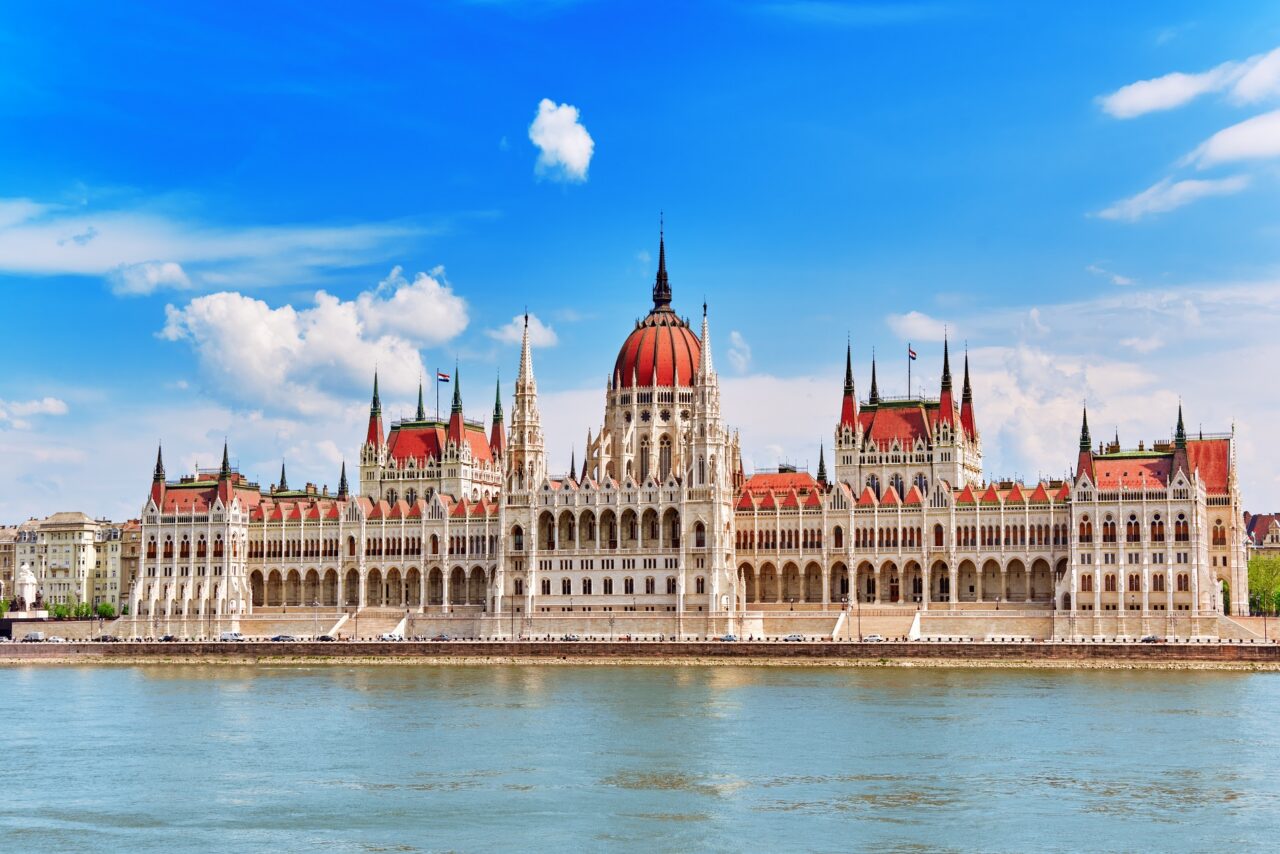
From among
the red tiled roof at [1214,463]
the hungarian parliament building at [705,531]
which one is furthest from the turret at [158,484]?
the red tiled roof at [1214,463]

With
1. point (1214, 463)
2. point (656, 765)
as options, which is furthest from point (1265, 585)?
point (656, 765)

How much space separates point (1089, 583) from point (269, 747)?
64.9m

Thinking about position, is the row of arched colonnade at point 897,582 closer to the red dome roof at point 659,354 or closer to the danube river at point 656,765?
the red dome roof at point 659,354

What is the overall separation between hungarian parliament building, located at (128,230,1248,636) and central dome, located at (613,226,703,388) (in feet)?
0.56

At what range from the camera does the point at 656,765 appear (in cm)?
6694

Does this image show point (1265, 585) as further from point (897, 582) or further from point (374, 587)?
point (374, 587)

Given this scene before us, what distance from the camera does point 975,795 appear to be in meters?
59.7

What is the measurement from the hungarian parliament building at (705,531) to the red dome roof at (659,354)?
17 cm

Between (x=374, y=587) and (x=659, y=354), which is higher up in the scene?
(x=659, y=354)

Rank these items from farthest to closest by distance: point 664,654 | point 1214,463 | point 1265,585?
point 1265,585
point 1214,463
point 664,654

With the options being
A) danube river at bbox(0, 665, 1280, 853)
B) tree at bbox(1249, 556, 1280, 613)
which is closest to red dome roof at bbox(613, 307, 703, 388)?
tree at bbox(1249, 556, 1280, 613)

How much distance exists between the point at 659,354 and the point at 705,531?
1965 centimetres

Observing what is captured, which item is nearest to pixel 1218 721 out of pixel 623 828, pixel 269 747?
pixel 623 828

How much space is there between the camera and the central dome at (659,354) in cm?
14450
